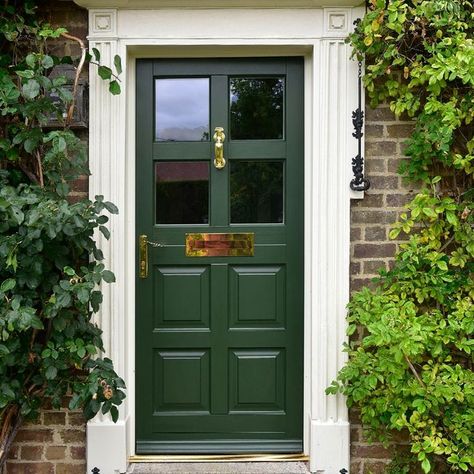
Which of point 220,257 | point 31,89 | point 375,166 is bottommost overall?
point 220,257

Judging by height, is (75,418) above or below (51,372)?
below

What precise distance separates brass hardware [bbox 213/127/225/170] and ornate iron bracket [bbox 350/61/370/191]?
72cm

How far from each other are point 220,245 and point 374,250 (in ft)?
2.78

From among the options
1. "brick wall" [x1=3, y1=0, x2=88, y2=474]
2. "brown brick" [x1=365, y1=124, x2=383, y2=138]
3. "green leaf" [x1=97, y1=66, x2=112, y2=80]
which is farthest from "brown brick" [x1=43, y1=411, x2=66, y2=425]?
"brown brick" [x1=365, y1=124, x2=383, y2=138]

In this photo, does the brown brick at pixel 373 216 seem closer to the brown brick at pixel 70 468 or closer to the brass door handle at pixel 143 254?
the brass door handle at pixel 143 254

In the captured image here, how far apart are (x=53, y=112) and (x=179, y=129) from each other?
0.70 meters

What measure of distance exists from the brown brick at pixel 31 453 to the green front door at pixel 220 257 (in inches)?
22.0

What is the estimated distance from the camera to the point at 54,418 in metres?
2.96

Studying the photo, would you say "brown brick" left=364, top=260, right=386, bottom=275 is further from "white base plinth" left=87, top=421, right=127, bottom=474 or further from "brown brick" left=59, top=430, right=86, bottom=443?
"brown brick" left=59, top=430, right=86, bottom=443

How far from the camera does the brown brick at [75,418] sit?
296cm

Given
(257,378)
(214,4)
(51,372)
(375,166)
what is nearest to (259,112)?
(214,4)

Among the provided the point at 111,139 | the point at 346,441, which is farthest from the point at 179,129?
the point at 346,441

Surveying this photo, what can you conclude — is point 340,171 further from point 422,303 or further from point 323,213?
point 422,303

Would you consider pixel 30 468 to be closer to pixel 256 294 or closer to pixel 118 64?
pixel 256 294
